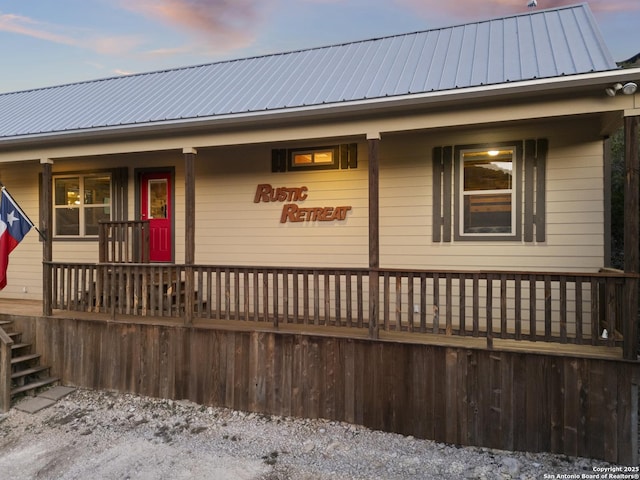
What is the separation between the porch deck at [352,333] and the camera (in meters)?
3.95

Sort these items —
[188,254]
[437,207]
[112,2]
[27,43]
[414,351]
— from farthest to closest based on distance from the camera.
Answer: [27,43]
[112,2]
[437,207]
[188,254]
[414,351]

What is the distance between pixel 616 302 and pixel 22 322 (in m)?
7.67

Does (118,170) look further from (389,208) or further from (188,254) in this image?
(389,208)

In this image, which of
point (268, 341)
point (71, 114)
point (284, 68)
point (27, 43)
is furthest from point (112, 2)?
point (268, 341)

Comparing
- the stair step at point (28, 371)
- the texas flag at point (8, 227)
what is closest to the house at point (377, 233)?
the stair step at point (28, 371)

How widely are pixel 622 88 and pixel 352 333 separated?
11.8 ft

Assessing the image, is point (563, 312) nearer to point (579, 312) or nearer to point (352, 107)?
point (579, 312)

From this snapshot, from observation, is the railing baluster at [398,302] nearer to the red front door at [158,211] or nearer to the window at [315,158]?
the window at [315,158]

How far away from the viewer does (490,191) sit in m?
5.30

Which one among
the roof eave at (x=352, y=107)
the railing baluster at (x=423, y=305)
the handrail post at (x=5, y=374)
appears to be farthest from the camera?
the handrail post at (x=5, y=374)

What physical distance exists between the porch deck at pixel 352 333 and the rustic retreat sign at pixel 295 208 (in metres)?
1.81

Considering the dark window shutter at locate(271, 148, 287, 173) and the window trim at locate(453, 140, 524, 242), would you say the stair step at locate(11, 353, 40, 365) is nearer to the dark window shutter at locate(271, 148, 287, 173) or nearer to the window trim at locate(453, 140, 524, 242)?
the dark window shutter at locate(271, 148, 287, 173)

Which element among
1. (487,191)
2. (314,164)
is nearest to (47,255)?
(314,164)

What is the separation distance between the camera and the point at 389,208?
19.2 feet
